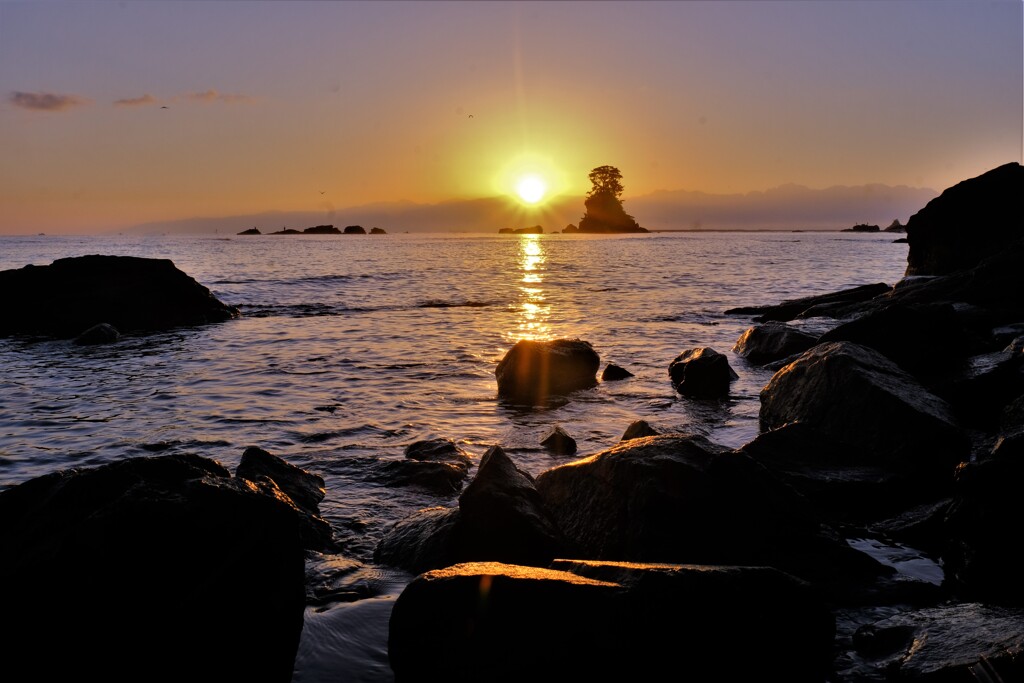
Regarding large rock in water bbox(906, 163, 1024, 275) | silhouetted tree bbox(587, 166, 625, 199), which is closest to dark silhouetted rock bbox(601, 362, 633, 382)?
large rock in water bbox(906, 163, 1024, 275)

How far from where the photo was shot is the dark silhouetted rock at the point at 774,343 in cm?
1359

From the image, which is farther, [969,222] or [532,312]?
[532,312]

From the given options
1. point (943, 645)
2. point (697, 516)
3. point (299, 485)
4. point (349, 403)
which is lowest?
point (349, 403)

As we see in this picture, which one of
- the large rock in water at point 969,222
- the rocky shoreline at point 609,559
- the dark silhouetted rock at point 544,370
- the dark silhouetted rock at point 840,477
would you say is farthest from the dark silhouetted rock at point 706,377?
the large rock in water at point 969,222

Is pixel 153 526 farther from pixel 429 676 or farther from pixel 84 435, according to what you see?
pixel 84 435

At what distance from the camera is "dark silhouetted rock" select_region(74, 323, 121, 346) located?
1720cm

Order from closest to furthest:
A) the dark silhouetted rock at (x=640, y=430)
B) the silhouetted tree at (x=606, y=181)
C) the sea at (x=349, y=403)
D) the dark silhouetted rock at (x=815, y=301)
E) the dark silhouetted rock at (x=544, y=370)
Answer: the sea at (x=349, y=403), the dark silhouetted rock at (x=640, y=430), the dark silhouetted rock at (x=544, y=370), the dark silhouetted rock at (x=815, y=301), the silhouetted tree at (x=606, y=181)

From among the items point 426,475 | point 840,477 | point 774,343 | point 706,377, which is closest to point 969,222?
point 774,343

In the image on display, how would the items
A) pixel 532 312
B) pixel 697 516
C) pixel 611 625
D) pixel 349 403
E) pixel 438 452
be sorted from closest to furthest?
1. pixel 611 625
2. pixel 697 516
3. pixel 438 452
4. pixel 349 403
5. pixel 532 312

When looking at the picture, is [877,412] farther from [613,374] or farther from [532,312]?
[532,312]

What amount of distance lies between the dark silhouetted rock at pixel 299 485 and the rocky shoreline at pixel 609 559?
0.08ft

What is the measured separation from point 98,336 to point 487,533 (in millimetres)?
16313

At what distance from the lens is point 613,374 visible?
12.6 metres

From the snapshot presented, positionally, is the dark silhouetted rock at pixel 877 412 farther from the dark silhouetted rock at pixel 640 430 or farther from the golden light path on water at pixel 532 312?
the golden light path on water at pixel 532 312
